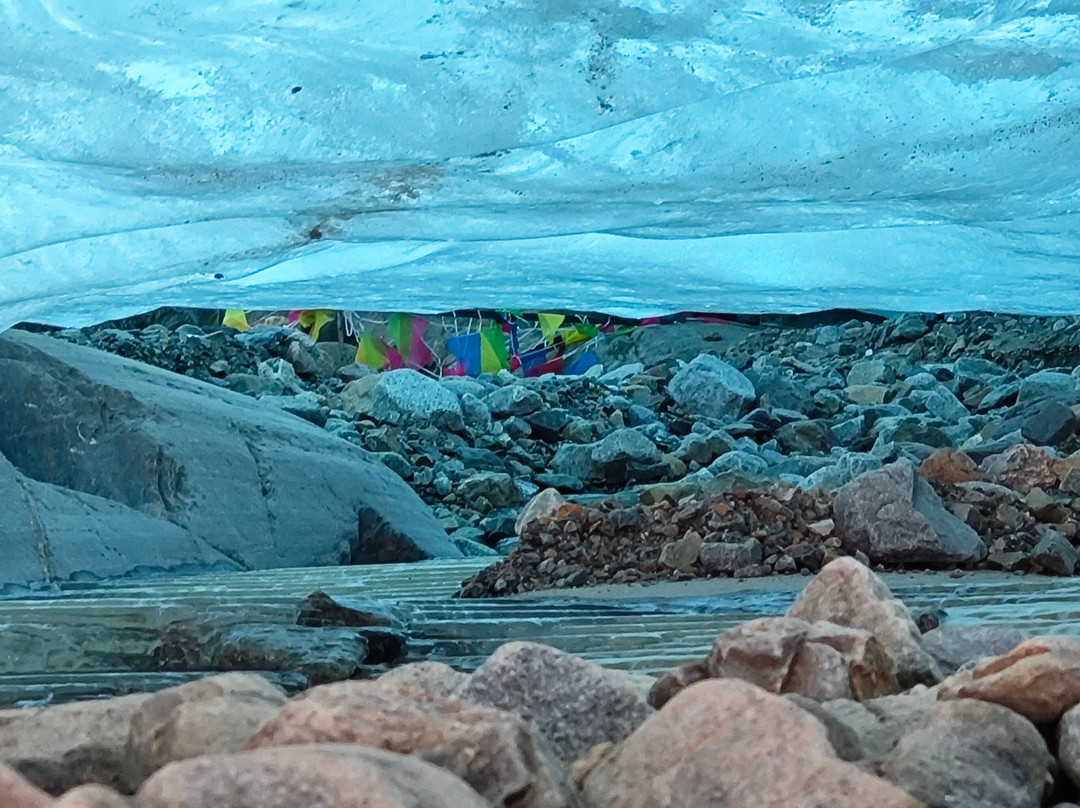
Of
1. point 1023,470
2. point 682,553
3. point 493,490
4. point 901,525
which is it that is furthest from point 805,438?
point 901,525

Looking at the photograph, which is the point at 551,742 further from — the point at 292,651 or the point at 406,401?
the point at 406,401

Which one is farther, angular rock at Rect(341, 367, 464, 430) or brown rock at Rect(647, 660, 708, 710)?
angular rock at Rect(341, 367, 464, 430)

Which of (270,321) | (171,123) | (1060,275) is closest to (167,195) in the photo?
(171,123)

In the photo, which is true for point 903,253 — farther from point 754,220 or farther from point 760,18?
point 760,18

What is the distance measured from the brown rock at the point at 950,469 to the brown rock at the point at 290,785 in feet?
10.6

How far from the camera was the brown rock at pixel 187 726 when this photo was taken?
1.02m

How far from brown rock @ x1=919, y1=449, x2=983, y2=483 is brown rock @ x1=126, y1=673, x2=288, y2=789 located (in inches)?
118

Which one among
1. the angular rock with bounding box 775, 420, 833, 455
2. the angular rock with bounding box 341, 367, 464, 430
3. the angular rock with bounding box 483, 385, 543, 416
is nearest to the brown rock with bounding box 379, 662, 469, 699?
the angular rock with bounding box 775, 420, 833, 455

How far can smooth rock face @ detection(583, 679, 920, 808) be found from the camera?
0.87 m

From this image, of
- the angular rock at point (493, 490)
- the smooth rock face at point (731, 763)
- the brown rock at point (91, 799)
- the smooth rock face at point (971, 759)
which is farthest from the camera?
the angular rock at point (493, 490)

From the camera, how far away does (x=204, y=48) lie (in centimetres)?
206

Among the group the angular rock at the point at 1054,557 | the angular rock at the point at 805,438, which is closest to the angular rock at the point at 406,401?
the angular rock at the point at 805,438

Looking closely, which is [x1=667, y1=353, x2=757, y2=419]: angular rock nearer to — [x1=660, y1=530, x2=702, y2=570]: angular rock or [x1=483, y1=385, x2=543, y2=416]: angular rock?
[x1=483, y1=385, x2=543, y2=416]: angular rock

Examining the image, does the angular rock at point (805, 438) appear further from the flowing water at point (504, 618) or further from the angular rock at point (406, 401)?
the flowing water at point (504, 618)
